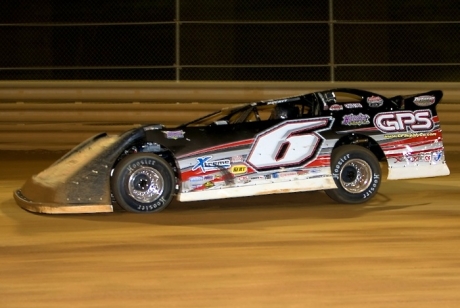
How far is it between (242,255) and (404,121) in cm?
346

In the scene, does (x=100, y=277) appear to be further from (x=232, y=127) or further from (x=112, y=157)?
(x=232, y=127)

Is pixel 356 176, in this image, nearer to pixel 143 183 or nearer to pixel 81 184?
pixel 143 183

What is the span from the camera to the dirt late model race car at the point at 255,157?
9078 mm

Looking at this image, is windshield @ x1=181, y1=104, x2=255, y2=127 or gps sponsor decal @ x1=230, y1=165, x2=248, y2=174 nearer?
gps sponsor decal @ x1=230, y1=165, x2=248, y2=174

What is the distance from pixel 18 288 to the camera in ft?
20.5

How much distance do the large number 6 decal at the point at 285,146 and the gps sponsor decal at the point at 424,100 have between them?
1.33 meters

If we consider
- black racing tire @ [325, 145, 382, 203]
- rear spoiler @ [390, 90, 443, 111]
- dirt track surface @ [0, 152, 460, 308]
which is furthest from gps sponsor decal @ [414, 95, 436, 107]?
dirt track surface @ [0, 152, 460, 308]

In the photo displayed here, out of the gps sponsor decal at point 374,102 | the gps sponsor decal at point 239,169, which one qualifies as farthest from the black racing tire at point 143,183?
the gps sponsor decal at point 374,102

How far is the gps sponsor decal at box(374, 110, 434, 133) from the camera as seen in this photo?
9883 millimetres

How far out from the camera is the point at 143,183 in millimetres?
9141

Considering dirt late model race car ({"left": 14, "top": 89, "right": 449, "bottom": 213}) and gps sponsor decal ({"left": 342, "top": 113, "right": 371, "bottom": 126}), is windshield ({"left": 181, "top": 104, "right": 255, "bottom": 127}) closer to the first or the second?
dirt late model race car ({"left": 14, "top": 89, "right": 449, "bottom": 213})
